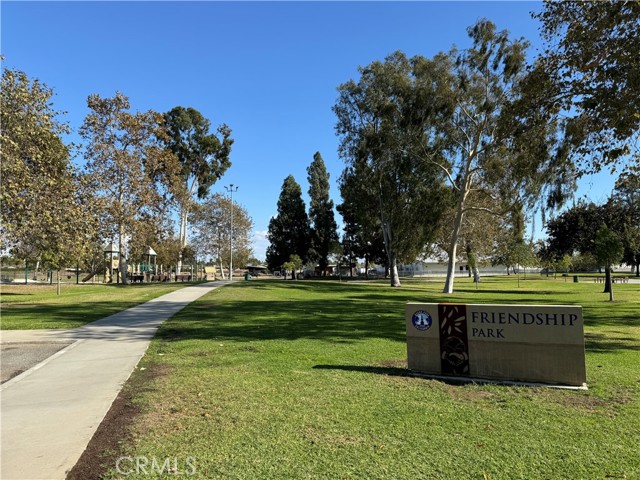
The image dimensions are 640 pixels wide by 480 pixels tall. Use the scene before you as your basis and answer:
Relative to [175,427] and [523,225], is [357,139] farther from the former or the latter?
[175,427]

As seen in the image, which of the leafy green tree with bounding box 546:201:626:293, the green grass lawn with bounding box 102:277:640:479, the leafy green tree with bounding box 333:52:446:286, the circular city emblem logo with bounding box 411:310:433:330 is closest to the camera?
the green grass lawn with bounding box 102:277:640:479

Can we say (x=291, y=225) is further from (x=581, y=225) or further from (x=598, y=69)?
(x=598, y=69)

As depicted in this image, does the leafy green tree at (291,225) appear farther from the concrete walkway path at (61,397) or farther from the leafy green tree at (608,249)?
the concrete walkway path at (61,397)

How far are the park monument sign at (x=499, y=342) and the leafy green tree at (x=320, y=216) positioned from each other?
6070cm

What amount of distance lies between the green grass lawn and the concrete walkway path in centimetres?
48

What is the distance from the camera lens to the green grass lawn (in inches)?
149

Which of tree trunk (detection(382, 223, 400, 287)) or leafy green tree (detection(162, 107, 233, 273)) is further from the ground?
leafy green tree (detection(162, 107, 233, 273))

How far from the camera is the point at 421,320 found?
7199 millimetres

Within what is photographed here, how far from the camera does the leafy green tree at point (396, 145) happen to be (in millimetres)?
31953

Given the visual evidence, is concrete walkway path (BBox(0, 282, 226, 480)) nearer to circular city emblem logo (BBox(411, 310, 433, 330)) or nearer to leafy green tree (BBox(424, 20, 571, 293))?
circular city emblem logo (BBox(411, 310, 433, 330))

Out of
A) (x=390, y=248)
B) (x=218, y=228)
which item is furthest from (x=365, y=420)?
(x=218, y=228)

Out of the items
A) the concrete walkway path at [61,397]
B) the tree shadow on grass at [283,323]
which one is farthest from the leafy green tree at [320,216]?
the concrete walkway path at [61,397]

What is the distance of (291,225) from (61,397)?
204ft

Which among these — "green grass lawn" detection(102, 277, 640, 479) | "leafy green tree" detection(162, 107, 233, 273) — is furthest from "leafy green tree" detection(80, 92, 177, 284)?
"green grass lawn" detection(102, 277, 640, 479)
